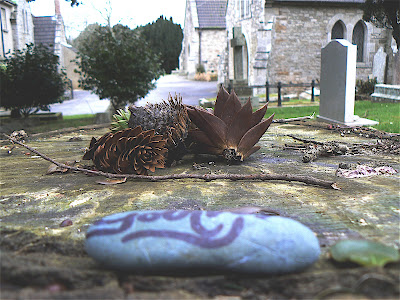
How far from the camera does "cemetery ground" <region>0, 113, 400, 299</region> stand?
46.4 inches

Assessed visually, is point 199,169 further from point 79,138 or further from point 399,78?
point 399,78

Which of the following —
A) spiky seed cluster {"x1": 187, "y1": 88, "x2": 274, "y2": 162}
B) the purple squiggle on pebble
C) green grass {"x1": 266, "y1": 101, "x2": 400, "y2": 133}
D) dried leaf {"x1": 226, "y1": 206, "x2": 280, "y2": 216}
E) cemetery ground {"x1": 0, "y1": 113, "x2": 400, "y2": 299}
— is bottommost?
green grass {"x1": 266, "y1": 101, "x2": 400, "y2": 133}

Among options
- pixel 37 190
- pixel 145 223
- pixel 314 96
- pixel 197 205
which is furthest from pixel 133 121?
pixel 314 96

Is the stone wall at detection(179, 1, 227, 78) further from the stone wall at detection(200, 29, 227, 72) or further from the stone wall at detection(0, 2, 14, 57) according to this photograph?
the stone wall at detection(0, 2, 14, 57)

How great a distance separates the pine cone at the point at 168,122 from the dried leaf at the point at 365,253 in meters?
1.69

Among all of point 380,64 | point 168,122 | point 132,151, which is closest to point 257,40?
point 380,64

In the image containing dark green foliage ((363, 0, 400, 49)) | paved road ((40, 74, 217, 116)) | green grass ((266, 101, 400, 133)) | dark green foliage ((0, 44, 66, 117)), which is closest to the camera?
green grass ((266, 101, 400, 133))

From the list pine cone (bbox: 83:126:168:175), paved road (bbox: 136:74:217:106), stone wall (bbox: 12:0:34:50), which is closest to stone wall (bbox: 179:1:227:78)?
paved road (bbox: 136:74:217:106)

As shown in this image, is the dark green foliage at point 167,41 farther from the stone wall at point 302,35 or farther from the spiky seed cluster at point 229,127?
the spiky seed cluster at point 229,127

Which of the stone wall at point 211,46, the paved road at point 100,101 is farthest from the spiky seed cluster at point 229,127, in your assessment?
the stone wall at point 211,46

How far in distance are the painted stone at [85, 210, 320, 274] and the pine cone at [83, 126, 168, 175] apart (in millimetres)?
1205

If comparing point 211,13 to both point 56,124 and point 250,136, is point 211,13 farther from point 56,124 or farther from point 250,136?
point 250,136

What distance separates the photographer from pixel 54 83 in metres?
11.6

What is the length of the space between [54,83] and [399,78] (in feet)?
40.6
